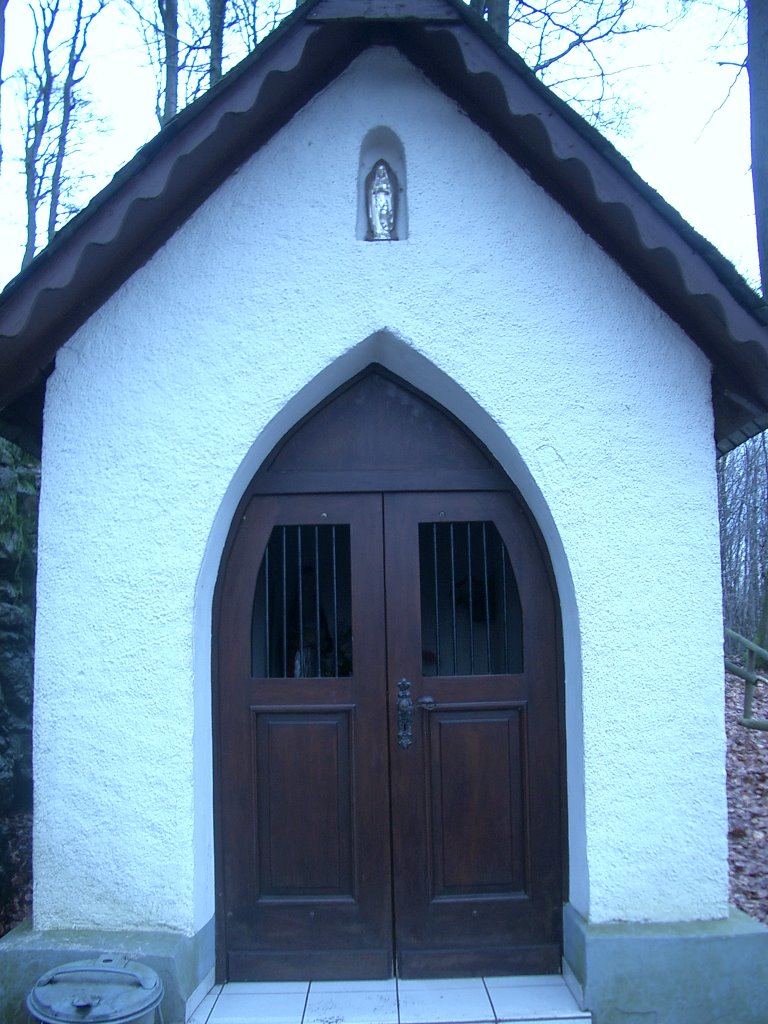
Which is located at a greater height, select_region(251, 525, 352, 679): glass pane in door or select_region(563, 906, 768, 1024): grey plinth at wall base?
select_region(251, 525, 352, 679): glass pane in door

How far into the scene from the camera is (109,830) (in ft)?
12.6

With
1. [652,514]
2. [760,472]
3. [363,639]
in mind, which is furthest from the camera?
[760,472]

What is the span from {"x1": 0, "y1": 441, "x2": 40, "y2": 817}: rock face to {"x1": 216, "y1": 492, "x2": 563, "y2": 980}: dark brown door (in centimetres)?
204

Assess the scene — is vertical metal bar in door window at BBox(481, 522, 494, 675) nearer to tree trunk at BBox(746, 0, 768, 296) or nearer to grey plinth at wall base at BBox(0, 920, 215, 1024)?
grey plinth at wall base at BBox(0, 920, 215, 1024)

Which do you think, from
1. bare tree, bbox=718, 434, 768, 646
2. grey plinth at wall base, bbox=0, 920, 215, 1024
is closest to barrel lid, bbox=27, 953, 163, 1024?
grey plinth at wall base, bbox=0, 920, 215, 1024

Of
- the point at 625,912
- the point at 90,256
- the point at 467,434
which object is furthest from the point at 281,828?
the point at 90,256

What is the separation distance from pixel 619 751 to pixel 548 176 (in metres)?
2.57

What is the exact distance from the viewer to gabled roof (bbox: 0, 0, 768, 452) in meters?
3.67

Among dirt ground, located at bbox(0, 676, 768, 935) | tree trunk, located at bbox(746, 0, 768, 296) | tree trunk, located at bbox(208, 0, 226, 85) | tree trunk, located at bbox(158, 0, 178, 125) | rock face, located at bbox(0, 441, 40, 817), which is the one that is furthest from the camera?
tree trunk, located at bbox(158, 0, 178, 125)

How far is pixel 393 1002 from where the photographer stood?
388cm

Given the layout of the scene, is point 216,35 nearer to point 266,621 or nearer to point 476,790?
point 266,621

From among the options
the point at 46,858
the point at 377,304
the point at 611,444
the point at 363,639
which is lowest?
the point at 46,858

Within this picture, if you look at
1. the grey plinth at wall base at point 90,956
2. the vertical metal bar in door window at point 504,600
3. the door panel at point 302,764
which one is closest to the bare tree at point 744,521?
the vertical metal bar in door window at point 504,600

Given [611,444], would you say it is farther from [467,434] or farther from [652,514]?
[467,434]
